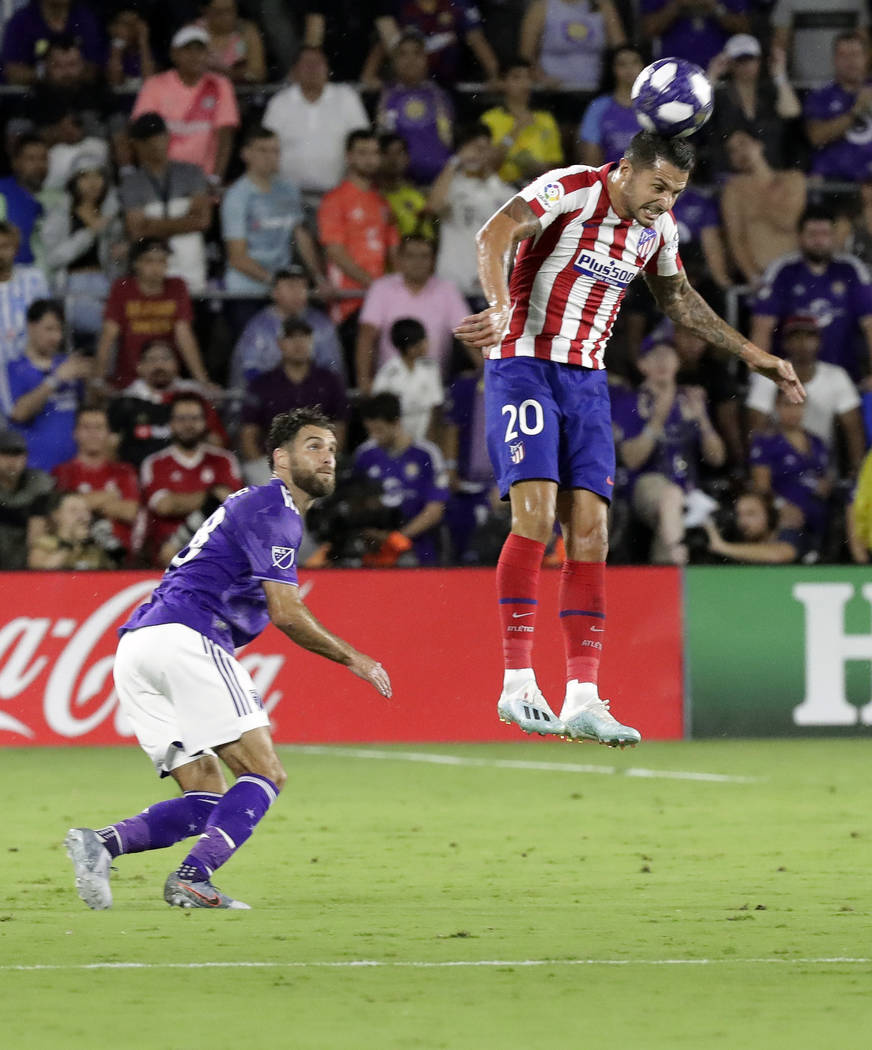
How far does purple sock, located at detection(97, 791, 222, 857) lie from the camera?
7844mm

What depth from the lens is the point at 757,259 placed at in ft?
54.5

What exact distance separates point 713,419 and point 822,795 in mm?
4552

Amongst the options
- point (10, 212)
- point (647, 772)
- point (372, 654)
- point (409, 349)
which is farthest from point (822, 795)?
point (10, 212)

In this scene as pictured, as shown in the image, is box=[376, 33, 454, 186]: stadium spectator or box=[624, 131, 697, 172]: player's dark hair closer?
box=[624, 131, 697, 172]: player's dark hair

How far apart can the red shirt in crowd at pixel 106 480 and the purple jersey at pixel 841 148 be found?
6695 mm

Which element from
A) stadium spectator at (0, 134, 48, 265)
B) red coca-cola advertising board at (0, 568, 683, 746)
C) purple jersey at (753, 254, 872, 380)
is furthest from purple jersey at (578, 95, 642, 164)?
stadium spectator at (0, 134, 48, 265)

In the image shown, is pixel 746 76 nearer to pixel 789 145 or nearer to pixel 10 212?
pixel 789 145

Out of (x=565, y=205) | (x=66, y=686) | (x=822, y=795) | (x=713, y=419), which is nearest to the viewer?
(x=565, y=205)

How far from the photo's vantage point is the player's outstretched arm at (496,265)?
6.71 metres

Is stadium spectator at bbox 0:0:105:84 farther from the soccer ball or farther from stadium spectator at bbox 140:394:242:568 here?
the soccer ball

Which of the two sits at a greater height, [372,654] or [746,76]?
[746,76]

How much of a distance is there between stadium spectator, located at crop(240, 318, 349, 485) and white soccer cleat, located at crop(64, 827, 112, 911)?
764 centimetres

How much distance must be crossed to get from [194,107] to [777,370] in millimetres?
9439

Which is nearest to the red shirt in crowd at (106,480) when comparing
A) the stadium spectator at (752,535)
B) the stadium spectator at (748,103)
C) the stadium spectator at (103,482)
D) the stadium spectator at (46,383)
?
the stadium spectator at (103,482)
